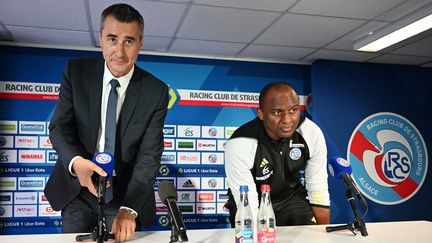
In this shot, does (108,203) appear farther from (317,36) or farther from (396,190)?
(396,190)

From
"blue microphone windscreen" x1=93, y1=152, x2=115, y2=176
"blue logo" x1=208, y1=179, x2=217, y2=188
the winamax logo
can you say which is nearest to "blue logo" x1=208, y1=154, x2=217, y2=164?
"blue logo" x1=208, y1=179, x2=217, y2=188

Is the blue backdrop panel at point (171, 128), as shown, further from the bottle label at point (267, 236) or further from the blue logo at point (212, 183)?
the bottle label at point (267, 236)

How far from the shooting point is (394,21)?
392 centimetres

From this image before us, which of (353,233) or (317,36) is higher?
(317,36)

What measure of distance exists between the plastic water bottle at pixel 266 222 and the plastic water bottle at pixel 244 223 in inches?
1.8

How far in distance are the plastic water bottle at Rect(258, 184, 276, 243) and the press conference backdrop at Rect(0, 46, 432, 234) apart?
313 cm

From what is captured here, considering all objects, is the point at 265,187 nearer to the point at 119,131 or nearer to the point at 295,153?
the point at 119,131

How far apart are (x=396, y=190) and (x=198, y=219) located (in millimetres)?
2633

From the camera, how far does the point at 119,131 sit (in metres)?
1.81

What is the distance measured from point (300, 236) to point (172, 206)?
25.5 inches

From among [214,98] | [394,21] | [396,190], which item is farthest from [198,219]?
[394,21]

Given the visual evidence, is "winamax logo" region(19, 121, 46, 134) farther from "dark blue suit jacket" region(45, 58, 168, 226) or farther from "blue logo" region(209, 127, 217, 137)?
"dark blue suit jacket" region(45, 58, 168, 226)

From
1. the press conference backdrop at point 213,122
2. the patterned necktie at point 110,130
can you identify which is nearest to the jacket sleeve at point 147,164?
the patterned necktie at point 110,130

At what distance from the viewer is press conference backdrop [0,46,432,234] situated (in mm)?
4465
